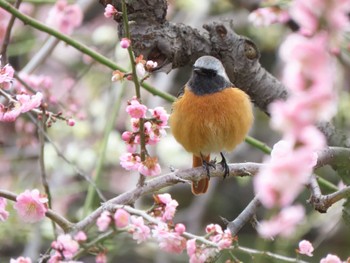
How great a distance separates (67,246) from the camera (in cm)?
131

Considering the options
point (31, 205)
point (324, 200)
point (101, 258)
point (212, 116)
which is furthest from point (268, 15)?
point (101, 258)

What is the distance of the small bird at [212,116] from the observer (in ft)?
8.54

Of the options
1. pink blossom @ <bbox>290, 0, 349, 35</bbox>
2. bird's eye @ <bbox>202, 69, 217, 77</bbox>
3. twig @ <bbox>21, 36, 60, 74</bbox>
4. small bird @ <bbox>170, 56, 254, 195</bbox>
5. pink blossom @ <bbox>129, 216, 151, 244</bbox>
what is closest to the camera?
pink blossom @ <bbox>290, 0, 349, 35</bbox>

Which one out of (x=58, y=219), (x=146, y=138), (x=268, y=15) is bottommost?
(x=58, y=219)

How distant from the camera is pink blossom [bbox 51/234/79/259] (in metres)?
1.31

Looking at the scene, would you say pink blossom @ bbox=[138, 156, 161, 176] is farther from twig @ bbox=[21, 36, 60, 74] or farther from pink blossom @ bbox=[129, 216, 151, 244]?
twig @ bbox=[21, 36, 60, 74]

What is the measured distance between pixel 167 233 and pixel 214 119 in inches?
46.6

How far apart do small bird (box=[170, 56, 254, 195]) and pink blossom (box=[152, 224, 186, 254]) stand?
106cm

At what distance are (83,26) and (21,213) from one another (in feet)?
15.4

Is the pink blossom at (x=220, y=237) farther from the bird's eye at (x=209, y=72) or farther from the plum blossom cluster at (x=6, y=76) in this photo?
the bird's eye at (x=209, y=72)

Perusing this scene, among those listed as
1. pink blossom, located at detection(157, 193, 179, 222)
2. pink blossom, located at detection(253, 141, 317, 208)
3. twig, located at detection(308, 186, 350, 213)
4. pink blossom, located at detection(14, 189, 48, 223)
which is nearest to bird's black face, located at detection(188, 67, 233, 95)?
twig, located at detection(308, 186, 350, 213)

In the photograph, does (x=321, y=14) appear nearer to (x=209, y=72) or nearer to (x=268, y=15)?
(x=209, y=72)

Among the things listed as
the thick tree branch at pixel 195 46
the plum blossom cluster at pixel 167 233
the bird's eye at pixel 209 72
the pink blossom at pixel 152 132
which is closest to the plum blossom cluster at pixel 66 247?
the plum blossom cluster at pixel 167 233

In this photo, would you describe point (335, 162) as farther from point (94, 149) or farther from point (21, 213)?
point (94, 149)
